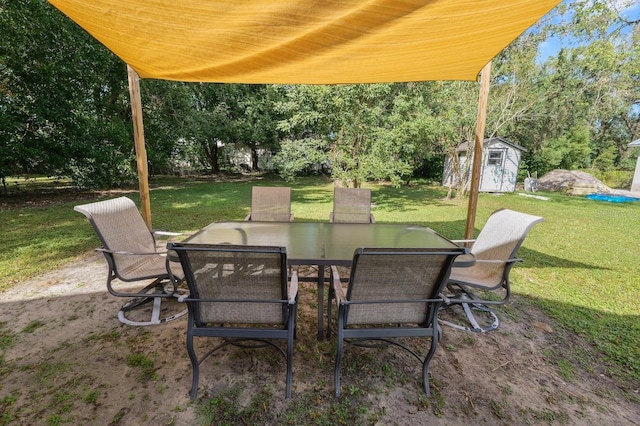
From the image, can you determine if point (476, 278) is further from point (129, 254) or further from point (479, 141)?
point (129, 254)

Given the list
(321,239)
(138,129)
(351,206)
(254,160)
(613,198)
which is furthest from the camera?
(254,160)

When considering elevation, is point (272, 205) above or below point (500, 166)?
below

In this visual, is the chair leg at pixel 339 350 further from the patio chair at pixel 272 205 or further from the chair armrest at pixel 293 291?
the patio chair at pixel 272 205

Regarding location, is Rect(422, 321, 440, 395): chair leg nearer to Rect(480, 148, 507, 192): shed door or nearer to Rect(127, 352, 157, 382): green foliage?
Rect(127, 352, 157, 382): green foliage

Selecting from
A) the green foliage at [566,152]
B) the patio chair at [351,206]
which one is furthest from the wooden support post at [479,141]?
the green foliage at [566,152]

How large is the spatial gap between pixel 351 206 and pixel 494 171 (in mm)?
13804

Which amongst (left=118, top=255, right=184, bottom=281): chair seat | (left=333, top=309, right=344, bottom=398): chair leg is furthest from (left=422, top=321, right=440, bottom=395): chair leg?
(left=118, top=255, right=184, bottom=281): chair seat

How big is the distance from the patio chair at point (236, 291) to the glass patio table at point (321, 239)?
0.33m

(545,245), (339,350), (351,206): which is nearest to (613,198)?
(545,245)

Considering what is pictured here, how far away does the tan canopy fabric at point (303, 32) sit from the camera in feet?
6.44

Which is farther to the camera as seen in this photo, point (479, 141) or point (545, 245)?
point (545, 245)

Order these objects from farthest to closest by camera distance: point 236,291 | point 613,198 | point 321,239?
point 613,198 < point 321,239 < point 236,291

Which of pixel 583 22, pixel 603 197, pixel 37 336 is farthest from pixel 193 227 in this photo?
pixel 603 197

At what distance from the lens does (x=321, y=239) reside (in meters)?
2.55
